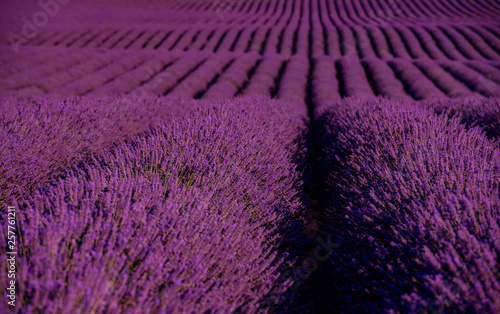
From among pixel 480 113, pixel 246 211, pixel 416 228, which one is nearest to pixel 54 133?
pixel 246 211

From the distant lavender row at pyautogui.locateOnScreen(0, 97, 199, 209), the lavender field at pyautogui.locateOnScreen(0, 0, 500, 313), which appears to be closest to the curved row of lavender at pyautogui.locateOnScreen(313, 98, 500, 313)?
the lavender field at pyautogui.locateOnScreen(0, 0, 500, 313)

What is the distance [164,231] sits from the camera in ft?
5.34

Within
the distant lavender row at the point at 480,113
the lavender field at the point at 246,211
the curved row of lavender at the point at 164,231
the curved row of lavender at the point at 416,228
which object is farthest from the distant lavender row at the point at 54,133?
the distant lavender row at the point at 480,113

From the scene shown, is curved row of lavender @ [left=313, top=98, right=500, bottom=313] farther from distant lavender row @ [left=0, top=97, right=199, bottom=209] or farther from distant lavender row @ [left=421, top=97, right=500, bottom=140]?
distant lavender row @ [left=0, top=97, right=199, bottom=209]

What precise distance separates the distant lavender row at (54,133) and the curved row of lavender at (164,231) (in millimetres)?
885

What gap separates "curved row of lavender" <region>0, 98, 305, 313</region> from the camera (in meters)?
1.21

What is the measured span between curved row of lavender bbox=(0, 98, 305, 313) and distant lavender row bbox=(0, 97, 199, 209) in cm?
89

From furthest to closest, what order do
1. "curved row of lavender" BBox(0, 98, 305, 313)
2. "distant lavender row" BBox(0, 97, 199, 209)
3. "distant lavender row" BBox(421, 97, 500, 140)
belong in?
"distant lavender row" BBox(421, 97, 500, 140) → "distant lavender row" BBox(0, 97, 199, 209) → "curved row of lavender" BBox(0, 98, 305, 313)

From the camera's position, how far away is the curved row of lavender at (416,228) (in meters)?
1.31

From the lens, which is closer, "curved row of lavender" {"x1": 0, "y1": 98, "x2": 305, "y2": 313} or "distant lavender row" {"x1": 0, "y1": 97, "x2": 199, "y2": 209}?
"curved row of lavender" {"x1": 0, "y1": 98, "x2": 305, "y2": 313}

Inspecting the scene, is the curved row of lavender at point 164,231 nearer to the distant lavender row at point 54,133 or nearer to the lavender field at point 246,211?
the lavender field at point 246,211

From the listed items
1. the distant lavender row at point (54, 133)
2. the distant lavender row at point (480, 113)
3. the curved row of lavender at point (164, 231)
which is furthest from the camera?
the distant lavender row at point (480, 113)

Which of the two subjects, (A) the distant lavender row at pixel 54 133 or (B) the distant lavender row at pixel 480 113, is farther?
(B) the distant lavender row at pixel 480 113

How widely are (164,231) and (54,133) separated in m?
2.52
